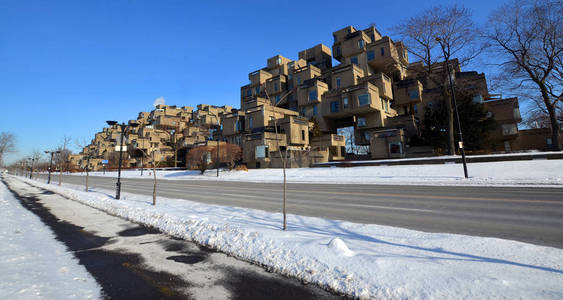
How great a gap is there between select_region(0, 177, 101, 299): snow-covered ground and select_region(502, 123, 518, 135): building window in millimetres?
47254

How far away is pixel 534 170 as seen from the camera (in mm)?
14312

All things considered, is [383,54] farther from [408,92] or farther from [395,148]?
[395,148]

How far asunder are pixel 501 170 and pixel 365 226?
55.6 feet

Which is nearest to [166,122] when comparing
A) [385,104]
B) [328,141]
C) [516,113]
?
[328,141]

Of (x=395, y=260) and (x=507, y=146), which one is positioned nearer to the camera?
(x=395, y=260)

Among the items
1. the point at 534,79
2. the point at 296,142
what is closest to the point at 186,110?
the point at 296,142

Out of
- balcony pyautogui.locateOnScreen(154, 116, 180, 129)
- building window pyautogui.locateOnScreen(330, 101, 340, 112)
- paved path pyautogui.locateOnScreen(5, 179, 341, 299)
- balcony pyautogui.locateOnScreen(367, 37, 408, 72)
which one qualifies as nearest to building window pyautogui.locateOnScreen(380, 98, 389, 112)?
balcony pyautogui.locateOnScreen(367, 37, 408, 72)

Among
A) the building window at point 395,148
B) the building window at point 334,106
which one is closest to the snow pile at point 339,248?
the building window at point 395,148

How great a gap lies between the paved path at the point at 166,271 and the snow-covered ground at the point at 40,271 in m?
0.18

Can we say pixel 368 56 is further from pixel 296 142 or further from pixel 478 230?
pixel 478 230

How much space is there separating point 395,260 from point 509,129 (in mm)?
44067

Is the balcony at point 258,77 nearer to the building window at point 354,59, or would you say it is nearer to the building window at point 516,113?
the building window at point 354,59

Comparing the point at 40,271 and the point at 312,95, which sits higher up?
the point at 312,95

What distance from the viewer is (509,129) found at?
32719mm
